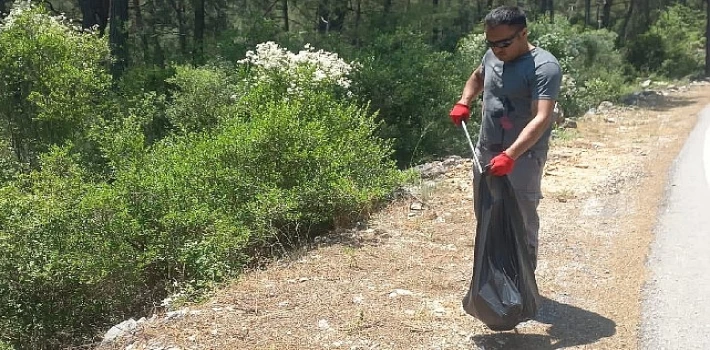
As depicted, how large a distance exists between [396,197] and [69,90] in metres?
6.02

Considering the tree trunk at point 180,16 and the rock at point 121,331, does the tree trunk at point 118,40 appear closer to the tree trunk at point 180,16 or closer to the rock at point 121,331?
the tree trunk at point 180,16

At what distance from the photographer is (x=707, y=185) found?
7.75 metres

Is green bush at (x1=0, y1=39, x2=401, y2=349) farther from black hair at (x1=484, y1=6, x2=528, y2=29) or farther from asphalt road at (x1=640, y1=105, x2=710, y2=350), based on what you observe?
black hair at (x1=484, y1=6, x2=528, y2=29)

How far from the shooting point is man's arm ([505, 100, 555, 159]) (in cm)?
355

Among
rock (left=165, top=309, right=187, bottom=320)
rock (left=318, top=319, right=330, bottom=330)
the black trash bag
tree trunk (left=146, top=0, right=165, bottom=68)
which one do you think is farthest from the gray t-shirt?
tree trunk (left=146, top=0, right=165, bottom=68)

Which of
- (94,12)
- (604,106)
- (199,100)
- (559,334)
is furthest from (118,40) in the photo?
(559,334)

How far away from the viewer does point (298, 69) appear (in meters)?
9.06

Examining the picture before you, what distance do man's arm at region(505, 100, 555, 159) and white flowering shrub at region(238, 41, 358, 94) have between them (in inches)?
210

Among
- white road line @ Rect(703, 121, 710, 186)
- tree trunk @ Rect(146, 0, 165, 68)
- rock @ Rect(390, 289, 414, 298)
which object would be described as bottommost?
rock @ Rect(390, 289, 414, 298)

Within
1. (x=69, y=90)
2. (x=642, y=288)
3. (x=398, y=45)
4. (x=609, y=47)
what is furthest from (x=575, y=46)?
(x=642, y=288)

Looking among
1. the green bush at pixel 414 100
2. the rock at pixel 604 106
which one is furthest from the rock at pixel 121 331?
the rock at pixel 604 106

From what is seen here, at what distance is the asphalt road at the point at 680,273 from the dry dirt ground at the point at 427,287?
10 cm

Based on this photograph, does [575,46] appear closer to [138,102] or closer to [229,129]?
[138,102]

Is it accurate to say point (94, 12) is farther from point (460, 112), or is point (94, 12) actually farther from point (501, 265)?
point (501, 265)
